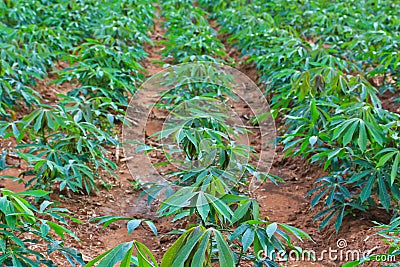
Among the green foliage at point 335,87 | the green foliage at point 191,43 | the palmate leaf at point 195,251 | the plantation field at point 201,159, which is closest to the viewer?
the palmate leaf at point 195,251

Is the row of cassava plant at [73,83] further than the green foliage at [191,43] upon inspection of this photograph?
No

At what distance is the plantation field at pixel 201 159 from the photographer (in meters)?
1.82

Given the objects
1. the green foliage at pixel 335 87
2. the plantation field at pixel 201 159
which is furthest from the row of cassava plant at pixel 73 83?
the green foliage at pixel 335 87

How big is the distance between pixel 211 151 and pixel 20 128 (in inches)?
48.8

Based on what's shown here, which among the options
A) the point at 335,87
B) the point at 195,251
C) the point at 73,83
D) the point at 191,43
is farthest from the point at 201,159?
the point at 73,83

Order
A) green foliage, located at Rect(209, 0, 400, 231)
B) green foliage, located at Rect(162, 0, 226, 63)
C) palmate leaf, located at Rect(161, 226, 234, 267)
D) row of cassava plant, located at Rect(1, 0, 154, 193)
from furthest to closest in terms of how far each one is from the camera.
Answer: green foliage, located at Rect(162, 0, 226, 63)
row of cassava plant, located at Rect(1, 0, 154, 193)
green foliage, located at Rect(209, 0, 400, 231)
palmate leaf, located at Rect(161, 226, 234, 267)

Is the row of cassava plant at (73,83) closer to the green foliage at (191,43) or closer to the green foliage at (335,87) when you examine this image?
the green foliage at (191,43)

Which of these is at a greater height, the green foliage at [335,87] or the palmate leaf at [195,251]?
the palmate leaf at [195,251]

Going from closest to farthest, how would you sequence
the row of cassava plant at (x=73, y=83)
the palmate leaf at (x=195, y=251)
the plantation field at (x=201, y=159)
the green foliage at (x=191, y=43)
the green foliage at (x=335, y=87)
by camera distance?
the palmate leaf at (x=195, y=251) < the plantation field at (x=201, y=159) < the green foliage at (x=335, y=87) < the row of cassava plant at (x=73, y=83) < the green foliage at (x=191, y=43)

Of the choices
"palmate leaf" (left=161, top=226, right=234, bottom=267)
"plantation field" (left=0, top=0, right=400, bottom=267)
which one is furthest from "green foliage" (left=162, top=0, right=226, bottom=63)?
"palmate leaf" (left=161, top=226, right=234, bottom=267)

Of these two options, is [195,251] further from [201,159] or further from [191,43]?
[191,43]

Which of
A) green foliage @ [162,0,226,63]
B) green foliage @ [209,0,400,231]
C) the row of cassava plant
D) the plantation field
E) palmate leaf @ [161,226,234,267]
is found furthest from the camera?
green foliage @ [162,0,226,63]

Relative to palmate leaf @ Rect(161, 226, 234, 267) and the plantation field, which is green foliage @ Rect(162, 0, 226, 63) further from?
palmate leaf @ Rect(161, 226, 234, 267)

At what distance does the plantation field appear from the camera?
5.98 feet
